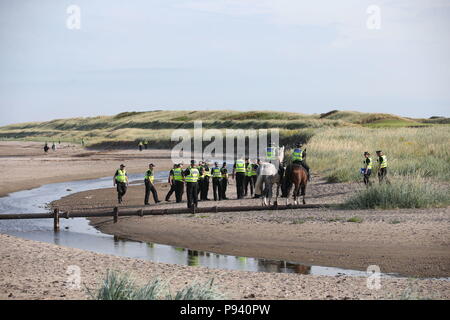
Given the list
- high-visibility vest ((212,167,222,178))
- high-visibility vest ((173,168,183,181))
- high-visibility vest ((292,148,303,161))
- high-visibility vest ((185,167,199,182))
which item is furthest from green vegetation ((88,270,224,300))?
high-visibility vest ((212,167,222,178))

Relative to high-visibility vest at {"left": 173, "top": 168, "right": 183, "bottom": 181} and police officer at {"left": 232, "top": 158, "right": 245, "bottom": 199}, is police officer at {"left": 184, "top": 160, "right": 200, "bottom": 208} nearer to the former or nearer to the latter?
high-visibility vest at {"left": 173, "top": 168, "right": 183, "bottom": 181}

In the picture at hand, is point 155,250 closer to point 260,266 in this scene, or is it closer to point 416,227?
point 260,266

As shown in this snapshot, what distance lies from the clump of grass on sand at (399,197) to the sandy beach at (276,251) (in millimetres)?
829

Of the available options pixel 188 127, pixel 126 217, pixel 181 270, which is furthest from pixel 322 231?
pixel 188 127

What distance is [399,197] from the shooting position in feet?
73.6

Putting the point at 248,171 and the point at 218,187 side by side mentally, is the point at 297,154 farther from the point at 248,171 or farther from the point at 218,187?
the point at 248,171

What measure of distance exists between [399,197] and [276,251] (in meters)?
7.42

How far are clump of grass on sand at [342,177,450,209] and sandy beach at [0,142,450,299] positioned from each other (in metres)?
0.83

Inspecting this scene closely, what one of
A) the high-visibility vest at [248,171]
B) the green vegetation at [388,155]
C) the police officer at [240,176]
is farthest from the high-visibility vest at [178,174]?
the green vegetation at [388,155]

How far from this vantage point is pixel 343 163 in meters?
37.3

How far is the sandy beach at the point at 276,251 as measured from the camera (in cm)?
1203

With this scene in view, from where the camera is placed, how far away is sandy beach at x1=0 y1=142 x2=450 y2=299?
12.0 metres

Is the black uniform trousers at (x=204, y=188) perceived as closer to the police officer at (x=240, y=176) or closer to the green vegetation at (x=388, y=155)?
the police officer at (x=240, y=176)

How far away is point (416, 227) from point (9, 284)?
1148cm
